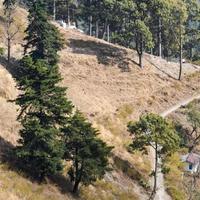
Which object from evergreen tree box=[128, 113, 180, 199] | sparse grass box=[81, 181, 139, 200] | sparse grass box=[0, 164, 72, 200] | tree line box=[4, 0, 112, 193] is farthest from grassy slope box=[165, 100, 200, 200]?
sparse grass box=[0, 164, 72, 200]

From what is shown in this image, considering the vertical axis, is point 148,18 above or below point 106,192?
above

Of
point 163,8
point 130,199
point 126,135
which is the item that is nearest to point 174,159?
point 126,135

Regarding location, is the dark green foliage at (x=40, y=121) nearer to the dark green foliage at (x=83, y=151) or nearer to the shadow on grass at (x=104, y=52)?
the dark green foliage at (x=83, y=151)

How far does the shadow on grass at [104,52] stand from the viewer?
275ft

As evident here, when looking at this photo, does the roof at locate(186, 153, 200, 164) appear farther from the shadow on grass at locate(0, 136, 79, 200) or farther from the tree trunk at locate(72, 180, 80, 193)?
the tree trunk at locate(72, 180, 80, 193)

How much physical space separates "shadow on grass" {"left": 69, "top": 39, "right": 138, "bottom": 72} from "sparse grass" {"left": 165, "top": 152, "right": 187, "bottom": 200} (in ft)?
76.1

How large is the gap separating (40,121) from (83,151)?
15.2 feet

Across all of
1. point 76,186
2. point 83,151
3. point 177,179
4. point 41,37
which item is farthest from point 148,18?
point 76,186

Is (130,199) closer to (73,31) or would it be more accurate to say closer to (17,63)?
(17,63)

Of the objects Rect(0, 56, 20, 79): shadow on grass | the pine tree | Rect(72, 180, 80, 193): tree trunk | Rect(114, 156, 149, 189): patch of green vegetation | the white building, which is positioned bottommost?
the white building

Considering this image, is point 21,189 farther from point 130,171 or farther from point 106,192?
point 130,171

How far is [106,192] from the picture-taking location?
163 ft

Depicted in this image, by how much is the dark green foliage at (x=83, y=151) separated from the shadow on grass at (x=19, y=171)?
37.1 inches

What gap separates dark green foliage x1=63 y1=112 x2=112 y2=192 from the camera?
147 ft
